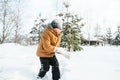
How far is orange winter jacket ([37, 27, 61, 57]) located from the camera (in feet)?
19.9

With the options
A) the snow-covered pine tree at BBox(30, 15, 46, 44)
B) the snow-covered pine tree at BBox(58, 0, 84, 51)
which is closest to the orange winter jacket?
the snow-covered pine tree at BBox(58, 0, 84, 51)

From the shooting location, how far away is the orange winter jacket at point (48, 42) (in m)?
6.06

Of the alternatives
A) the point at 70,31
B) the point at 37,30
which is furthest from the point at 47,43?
the point at 37,30

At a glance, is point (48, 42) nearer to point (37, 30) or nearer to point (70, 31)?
point (70, 31)

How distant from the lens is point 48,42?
6031 millimetres

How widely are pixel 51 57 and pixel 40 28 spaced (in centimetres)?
3179

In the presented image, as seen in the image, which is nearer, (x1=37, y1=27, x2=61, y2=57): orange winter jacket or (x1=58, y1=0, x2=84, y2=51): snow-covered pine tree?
(x1=37, y1=27, x2=61, y2=57): orange winter jacket

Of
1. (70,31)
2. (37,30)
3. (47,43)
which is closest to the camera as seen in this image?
(47,43)

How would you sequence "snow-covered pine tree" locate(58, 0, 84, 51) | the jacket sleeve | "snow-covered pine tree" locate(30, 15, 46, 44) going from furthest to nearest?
"snow-covered pine tree" locate(30, 15, 46, 44), "snow-covered pine tree" locate(58, 0, 84, 51), the jacket sleeve

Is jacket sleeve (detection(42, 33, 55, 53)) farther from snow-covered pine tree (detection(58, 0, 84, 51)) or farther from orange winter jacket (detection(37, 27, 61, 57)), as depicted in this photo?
snow-covered pine tree (detection(58, 0, 84, 51))

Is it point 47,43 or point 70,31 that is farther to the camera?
point 70,31

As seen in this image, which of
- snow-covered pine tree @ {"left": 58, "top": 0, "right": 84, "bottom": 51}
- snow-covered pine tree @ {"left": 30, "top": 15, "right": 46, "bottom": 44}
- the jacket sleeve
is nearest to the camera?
the jacket sleeve

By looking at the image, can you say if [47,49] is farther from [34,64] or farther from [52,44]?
[34,64]

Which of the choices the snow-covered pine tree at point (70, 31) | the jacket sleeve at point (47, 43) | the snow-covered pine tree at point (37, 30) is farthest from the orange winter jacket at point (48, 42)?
the snow-covered pine tree at point (37, 30)
